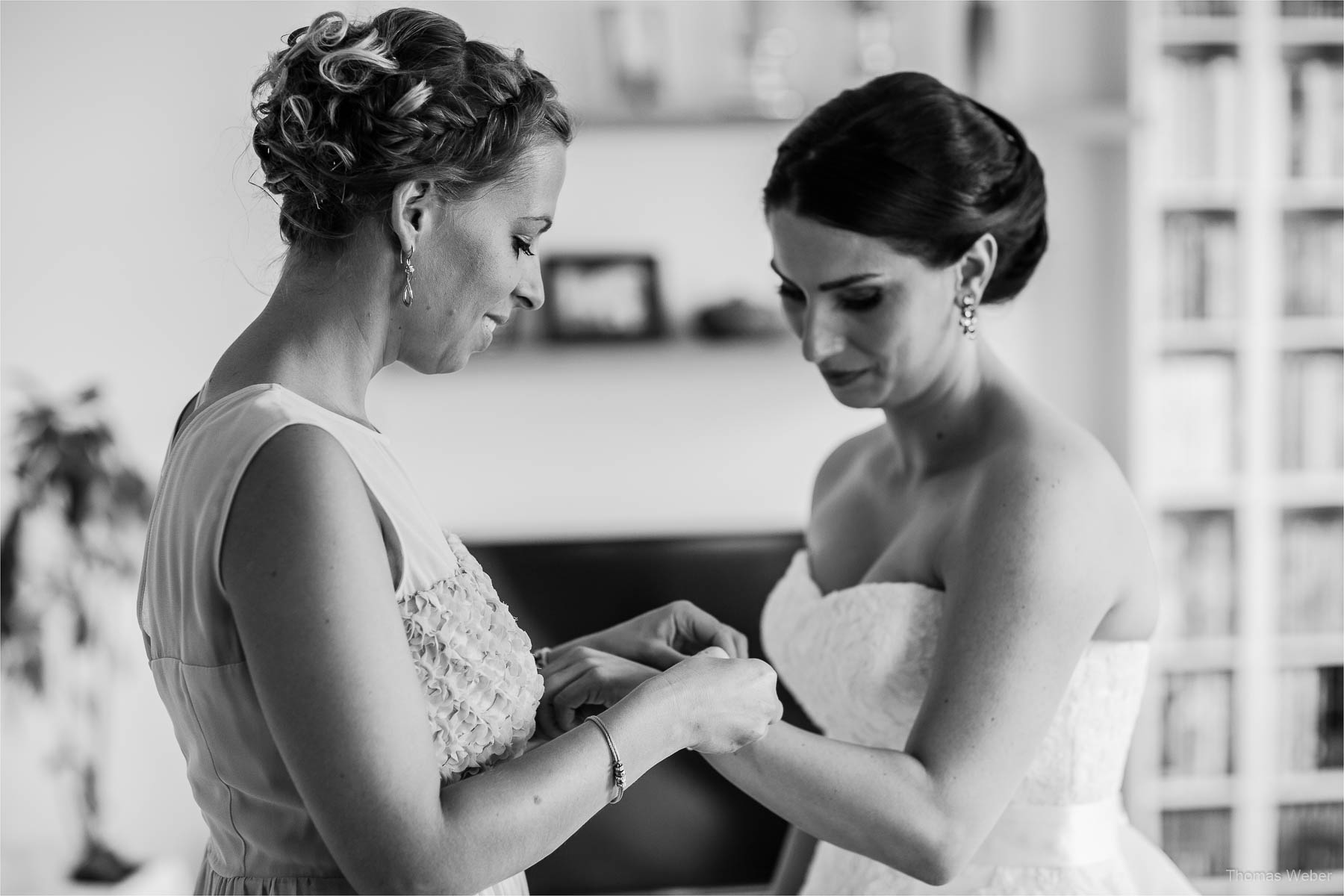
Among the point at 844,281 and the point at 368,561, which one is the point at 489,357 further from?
the point at 368,561

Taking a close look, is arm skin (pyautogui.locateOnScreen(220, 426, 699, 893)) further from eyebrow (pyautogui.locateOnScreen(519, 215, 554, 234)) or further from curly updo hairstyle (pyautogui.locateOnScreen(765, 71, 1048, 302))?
curly updo hairstyle (pyautogui.locateOnScreen(765, 71, 1048, 302))

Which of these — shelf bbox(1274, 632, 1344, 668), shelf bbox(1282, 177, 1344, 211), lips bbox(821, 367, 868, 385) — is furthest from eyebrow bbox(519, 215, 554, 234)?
shelf bbox(1274, 632, 1344, 668)

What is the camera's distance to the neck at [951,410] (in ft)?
5.05

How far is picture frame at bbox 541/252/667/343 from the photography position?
303 cm

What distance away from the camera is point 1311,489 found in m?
3.09

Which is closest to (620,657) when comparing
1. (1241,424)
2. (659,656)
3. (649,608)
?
(659,656)

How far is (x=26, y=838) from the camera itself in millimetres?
3057

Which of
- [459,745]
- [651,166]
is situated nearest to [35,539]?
[651,166]

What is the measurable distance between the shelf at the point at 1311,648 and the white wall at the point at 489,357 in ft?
2.19

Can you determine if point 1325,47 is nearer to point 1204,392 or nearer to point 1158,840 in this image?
point 1204,392

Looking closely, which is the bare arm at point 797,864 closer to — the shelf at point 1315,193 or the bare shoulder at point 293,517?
the bare shoulder at point 293,517

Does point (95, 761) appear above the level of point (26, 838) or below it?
above

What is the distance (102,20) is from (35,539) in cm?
132

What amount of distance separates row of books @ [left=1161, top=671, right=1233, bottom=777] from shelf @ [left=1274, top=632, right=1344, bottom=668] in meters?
0.16
